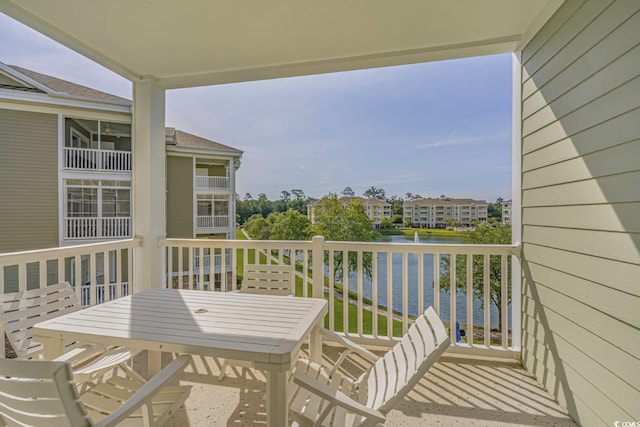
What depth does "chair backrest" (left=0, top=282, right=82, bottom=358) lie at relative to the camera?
1955 mm

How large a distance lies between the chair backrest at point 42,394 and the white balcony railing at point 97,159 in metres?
4.15

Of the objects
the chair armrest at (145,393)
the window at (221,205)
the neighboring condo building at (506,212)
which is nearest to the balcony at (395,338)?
the neighboring condo building at (506,212)

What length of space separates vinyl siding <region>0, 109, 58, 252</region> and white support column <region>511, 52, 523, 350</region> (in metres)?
5.34

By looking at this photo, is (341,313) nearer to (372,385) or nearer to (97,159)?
(372,385)

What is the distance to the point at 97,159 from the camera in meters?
4.71

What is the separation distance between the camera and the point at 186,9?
228cm

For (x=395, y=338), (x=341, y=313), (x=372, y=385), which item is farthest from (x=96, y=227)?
(x=372, y=385)

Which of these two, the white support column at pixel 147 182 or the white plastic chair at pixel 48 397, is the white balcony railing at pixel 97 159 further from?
the white plastic chair at pixel 48 397

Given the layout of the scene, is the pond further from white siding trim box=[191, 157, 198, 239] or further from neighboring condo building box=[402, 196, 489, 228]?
white siding trim box=[191, 157, 198, 239]

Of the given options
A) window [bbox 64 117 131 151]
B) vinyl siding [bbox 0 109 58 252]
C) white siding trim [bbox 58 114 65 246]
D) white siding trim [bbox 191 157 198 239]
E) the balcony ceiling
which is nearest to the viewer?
the balcony ceiling

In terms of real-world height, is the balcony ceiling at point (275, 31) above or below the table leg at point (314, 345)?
above

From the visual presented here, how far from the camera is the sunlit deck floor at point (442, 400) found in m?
2.01

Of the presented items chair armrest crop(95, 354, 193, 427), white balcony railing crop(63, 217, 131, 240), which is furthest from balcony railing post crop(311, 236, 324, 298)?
white balcony railing crop(63, 217, 131, 240)

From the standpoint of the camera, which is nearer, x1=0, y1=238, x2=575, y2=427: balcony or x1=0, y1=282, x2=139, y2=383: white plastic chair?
x1=0, y1=282, x2=139, y2=383: white plastic chair
